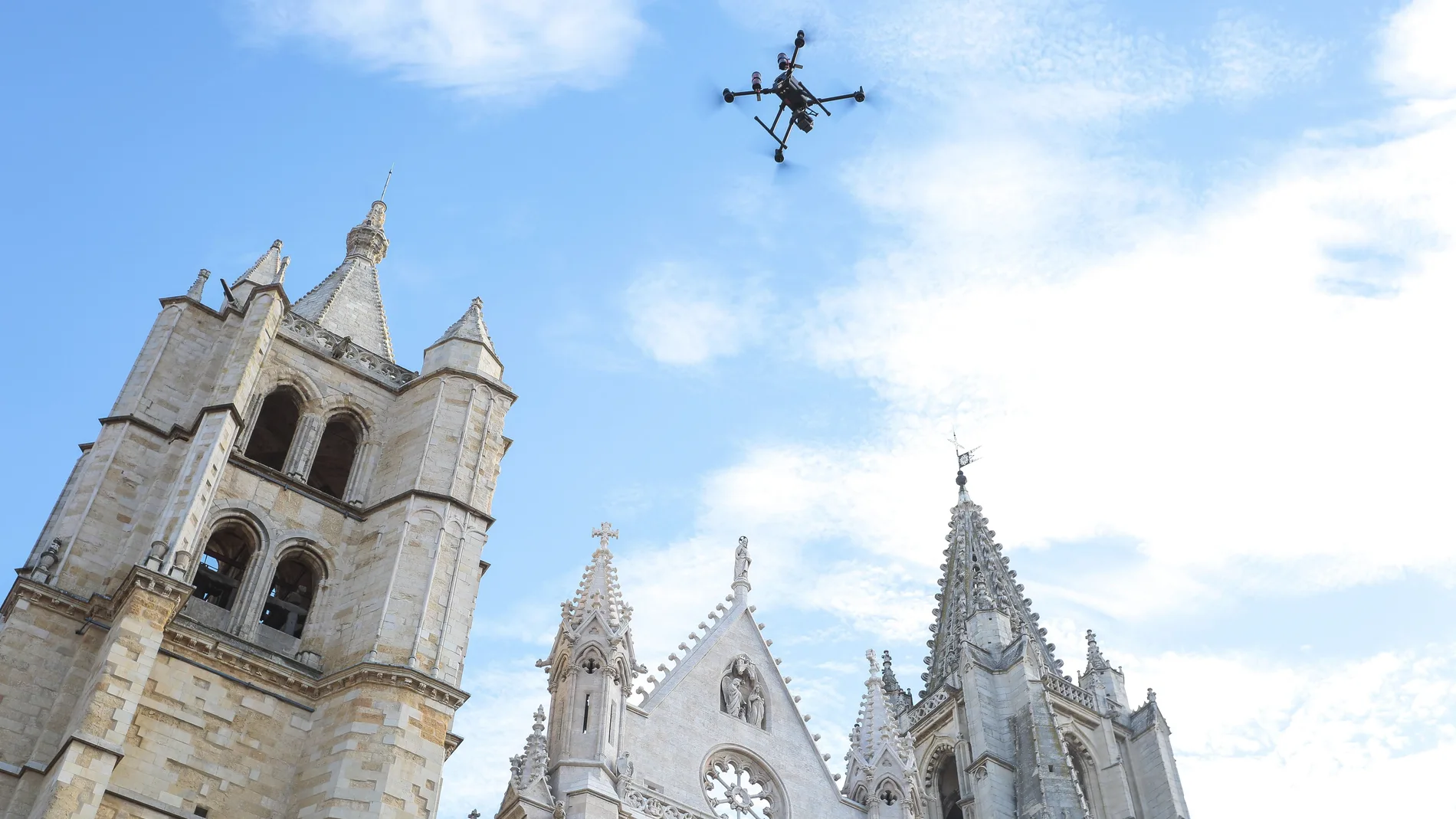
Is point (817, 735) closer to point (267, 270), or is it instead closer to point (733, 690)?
point (733, 690)

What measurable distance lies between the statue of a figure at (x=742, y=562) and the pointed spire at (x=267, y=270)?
8836 millimetres

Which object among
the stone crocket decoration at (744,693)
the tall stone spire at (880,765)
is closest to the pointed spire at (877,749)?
the tall stone spire at (880,765)

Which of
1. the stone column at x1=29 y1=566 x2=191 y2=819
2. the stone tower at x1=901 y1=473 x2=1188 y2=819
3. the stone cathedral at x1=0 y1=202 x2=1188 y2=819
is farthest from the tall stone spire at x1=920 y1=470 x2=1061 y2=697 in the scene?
the stone column at x1=29 y1=566 x2=191 y2=819

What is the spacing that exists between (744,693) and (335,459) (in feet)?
26.1

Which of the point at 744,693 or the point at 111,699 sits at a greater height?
the point at 744,693

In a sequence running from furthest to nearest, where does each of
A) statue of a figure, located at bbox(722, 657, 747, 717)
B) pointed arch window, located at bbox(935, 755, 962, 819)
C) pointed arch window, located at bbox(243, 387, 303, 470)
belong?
pointed arch window, located at bbox(935, 755, 962, 819)
pointed arch window, located at bbox(243, 387, 303, 470)
statue of a figure, located at bbox(722, 657, 747, 717)

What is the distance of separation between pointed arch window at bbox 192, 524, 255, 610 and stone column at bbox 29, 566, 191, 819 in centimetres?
231

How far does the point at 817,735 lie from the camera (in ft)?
76.1

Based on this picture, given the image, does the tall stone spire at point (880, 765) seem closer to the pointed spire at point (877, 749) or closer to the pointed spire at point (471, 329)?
the pointed spire at point (877, 749)

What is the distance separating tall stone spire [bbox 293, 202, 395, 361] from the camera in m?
26.7

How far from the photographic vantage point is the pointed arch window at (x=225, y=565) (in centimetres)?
2041

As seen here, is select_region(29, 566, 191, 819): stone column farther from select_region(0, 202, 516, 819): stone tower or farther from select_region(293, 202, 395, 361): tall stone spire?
select_region(293, 202, 395, 361): tall stone spire

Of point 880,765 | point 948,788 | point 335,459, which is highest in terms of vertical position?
point 335,459

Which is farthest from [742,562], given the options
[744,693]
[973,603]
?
[973,603]
